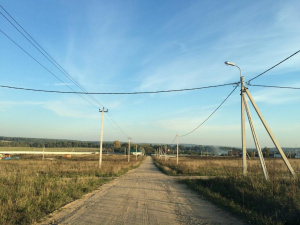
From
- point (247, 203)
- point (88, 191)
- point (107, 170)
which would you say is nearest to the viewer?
point (247, 203)

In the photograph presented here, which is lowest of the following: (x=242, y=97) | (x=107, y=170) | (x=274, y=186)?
(x=107, y=170)

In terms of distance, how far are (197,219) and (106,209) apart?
9.88 feet

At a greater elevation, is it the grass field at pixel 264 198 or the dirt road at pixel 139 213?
the grass field at pixel 264 198

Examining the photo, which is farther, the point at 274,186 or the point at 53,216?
the point at 274,186

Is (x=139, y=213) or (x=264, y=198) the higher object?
(x=264, y=198)

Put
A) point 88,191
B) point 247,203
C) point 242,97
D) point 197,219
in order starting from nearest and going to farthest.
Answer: point 197,219 < point 247,203 < point 88,191 < point 242,97

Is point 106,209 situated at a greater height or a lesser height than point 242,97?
lesser

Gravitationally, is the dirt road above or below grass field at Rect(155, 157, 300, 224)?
below

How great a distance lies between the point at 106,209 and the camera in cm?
798

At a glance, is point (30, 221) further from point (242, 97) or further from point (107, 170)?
point (107, 170)

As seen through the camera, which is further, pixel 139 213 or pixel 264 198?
pixel 264 198

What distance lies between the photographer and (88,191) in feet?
40.3

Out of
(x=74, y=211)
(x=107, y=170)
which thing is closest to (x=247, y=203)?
(x=74, y=211)

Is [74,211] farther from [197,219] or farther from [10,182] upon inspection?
[10,182]
